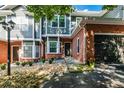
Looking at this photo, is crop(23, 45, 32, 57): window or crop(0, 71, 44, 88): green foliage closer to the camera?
crop(0, 71, 44, 88): green foliage

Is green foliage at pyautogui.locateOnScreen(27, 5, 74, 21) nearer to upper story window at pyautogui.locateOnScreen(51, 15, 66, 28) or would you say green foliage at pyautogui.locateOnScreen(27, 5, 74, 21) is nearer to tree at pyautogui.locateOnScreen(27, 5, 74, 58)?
tree at pyautogui.locateOnScreen(27, 5, 74, 58)

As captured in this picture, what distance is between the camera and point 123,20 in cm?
1125

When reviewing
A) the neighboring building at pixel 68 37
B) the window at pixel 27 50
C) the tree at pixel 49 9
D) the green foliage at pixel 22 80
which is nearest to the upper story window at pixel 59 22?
the neighboring building at pixel 68 37

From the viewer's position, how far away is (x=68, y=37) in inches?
698

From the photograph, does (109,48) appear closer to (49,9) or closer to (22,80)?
(49,9)

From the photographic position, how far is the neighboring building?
37.6ft

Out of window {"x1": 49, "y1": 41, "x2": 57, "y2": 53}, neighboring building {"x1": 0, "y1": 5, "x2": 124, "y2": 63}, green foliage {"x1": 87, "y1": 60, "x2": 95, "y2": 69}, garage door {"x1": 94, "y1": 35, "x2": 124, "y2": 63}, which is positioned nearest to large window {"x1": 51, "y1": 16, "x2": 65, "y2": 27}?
neighboring building {"x1": 0, "y1": 5, "x2": 124, "y2": 63}

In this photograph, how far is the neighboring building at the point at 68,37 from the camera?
11445 mm

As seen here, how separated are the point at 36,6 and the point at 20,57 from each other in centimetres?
584

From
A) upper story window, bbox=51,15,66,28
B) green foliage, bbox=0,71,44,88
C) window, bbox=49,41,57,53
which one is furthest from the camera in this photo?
window, bbox=49,41,57,53

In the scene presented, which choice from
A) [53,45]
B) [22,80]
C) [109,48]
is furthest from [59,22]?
[22,80]
